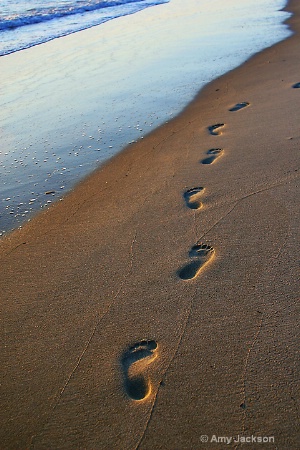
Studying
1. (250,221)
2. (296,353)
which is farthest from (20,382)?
(250,221)

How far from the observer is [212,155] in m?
4.19

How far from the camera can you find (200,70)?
7.14 metres

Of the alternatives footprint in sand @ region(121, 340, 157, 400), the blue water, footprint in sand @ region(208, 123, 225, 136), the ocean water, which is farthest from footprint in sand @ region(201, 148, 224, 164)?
the blue water

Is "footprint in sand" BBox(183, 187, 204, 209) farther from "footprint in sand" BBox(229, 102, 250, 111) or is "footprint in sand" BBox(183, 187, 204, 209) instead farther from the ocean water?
"footprint in sand" BBox(229, 102, 250, 111)

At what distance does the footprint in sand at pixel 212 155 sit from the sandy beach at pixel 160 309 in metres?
0.02

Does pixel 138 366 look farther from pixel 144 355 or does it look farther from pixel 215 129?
pixel 215 129

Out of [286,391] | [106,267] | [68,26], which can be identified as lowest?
[286,391]

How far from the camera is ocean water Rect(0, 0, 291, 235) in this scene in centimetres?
434

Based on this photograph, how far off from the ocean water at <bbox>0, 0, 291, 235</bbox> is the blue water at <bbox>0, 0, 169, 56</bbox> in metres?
0.35

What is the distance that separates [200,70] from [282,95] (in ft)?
6.68

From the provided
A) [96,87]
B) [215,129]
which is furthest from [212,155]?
[96,87]

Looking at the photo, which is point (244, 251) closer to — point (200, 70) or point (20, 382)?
point (20, 382)

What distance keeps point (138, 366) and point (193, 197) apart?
1.69 m

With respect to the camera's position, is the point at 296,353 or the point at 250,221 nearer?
the point at 296,353
